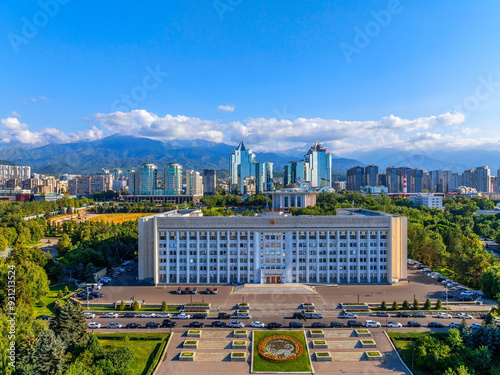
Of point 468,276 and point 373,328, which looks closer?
point 373,328

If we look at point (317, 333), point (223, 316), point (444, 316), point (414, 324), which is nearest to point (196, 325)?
point (223, 316)

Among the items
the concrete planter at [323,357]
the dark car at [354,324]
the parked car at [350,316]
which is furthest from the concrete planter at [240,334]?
the parked car at [350,316]

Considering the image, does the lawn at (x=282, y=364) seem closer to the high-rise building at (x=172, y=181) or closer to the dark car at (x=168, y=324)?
the dark car at (x=168, y=324)

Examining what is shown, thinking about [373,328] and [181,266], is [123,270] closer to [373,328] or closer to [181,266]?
[181,266]

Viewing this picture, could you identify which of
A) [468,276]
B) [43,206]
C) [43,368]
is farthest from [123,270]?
[43,206]

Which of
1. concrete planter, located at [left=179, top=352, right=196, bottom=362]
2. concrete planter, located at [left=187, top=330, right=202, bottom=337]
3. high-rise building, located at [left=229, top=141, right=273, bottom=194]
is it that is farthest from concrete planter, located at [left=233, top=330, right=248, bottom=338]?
high-rise building, located at [left=229, top=141, right=273, bottom=194]
